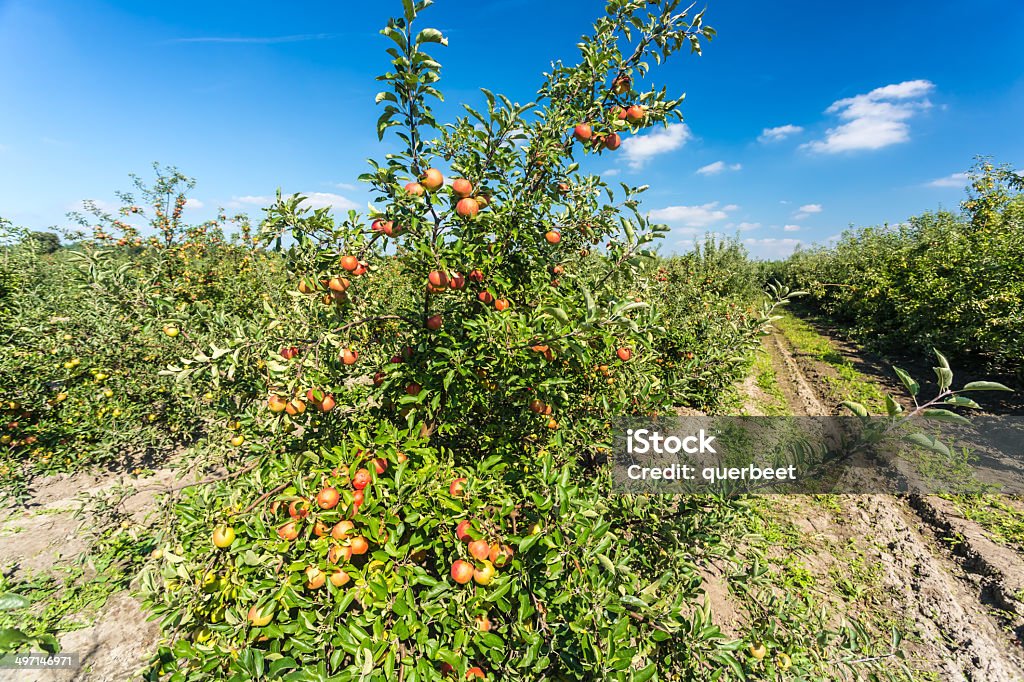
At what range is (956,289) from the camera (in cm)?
908

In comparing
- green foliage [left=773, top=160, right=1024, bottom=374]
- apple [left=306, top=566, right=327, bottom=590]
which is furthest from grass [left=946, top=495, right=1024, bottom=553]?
apple [left=306, top=566, right=327, bottom=590]

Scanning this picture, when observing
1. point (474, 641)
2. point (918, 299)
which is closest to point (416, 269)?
point (474, 641)

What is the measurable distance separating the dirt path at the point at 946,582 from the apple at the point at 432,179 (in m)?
5.17

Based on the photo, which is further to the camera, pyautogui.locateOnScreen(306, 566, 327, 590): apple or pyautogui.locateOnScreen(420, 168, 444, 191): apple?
pyautogui.locateOnScreen(420, 168, 444, 191): apple

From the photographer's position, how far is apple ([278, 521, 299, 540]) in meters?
1.82

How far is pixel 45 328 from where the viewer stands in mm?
4242

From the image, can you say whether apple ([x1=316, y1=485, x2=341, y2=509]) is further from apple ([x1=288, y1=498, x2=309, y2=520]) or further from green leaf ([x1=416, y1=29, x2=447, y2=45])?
green leaf ([x1=416, y1=29, x2=447, y2=45])

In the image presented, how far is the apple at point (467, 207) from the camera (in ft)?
6.90

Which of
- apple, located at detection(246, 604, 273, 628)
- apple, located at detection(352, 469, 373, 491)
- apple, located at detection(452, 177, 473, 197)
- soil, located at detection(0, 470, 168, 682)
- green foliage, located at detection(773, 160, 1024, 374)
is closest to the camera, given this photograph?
apple, located at detection(246, 604, 273, 628)

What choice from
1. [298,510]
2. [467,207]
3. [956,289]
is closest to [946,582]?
[467,207]

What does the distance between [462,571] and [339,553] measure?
56 centimetres

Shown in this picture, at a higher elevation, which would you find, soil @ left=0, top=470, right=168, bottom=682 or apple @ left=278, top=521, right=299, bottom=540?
apple @ left=278, top=521, right=299, bottom=540

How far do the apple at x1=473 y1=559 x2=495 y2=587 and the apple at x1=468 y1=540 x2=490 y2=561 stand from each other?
0.03 meters

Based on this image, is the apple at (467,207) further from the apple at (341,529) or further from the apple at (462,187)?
the apple at (341,529)
